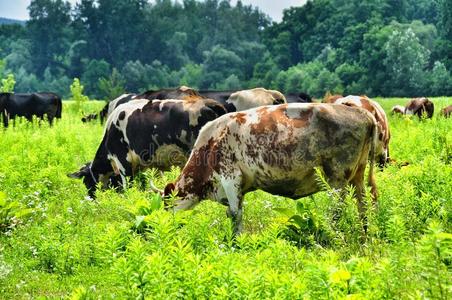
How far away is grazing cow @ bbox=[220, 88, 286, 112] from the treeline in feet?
142

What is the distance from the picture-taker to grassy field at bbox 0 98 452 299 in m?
4.80

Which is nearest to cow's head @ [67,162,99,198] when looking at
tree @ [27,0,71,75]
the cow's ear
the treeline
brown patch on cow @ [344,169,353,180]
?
the cow's ear

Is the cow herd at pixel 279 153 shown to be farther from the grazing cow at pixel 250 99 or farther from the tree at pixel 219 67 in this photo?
the tree at pixel 219 67

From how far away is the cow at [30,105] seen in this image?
1030 inches

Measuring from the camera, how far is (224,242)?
7.39m

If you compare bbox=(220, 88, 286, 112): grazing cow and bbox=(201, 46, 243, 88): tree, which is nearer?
bbox=(220, 88, 286, 112): grazing cow

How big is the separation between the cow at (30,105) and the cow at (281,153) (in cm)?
1847

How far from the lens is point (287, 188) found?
27.3ft

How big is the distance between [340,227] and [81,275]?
2.69 m

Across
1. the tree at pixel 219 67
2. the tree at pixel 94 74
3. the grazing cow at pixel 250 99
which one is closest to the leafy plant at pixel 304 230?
the grazing cow at pixel 250 99

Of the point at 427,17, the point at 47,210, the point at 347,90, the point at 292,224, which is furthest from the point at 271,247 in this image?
the point at 427,17

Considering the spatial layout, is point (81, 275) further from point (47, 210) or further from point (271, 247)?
point (47, 210)

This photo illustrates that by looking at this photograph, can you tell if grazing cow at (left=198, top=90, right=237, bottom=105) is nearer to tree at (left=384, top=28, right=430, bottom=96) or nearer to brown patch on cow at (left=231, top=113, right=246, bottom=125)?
brown patch on cow at (left=231, top=113, right=246, bottom=125)

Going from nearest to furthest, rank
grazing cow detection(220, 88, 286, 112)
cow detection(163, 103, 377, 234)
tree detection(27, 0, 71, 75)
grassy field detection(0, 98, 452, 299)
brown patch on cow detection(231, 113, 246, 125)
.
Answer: grassy field detection(0, 98, 452, 299) → cow detection(163, 103, 377, 234) → brown patch on cow detection(231, 113, 246, 125) → grazing cow detection(220, 88, 286, 112) → tree detection(27, 0, 71, 75)
